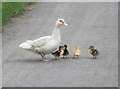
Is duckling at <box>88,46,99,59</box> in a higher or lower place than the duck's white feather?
lower

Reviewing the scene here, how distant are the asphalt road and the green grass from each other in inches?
7.7

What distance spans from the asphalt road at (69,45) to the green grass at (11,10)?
20 cm

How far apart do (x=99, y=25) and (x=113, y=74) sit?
17.3 ft

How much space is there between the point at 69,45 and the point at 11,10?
4188mm

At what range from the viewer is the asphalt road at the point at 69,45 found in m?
10.8

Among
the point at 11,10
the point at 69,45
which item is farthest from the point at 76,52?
the point at 11,10

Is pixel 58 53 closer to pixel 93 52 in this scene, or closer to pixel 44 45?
pixel 44 45

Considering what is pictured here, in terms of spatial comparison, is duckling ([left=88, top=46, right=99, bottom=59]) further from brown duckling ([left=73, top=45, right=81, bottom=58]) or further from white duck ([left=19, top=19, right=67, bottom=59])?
white duck ([left=19, top=19, right=67, bottom=59])

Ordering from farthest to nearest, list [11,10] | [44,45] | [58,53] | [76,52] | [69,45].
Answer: [11,10] < [69,45] < [76,52] < [58,53] < [44,45]

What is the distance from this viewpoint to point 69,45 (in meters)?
13.7

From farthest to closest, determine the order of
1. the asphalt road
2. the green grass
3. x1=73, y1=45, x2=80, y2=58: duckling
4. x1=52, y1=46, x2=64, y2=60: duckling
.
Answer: the green grass < x1=73, y1=45, x2=80, y2=58: duckling < x1=52, y1=46, x2=64, y2=60: duckling < the asphalt road

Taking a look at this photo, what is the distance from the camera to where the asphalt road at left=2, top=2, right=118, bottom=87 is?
35.5 feet

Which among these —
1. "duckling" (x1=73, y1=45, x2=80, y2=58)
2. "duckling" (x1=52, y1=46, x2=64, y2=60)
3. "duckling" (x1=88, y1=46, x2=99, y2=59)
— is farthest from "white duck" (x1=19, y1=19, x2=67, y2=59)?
"duckling" (x1=88, y1=46, x2=99, y2=59)

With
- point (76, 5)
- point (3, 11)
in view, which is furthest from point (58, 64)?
point (76, 5)
